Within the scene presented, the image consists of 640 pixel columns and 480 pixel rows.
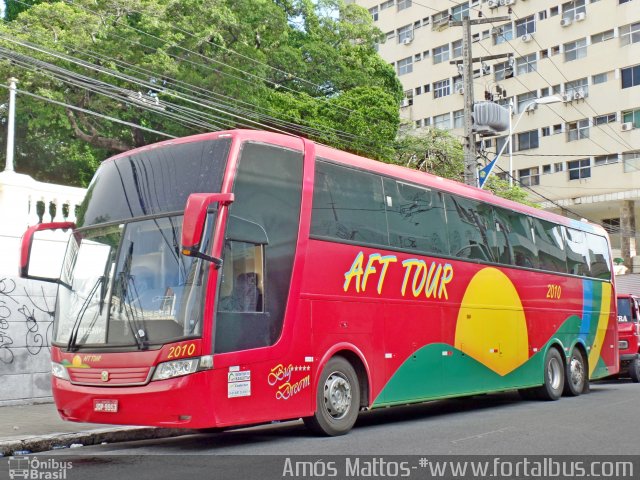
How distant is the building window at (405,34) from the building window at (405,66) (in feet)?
4.72

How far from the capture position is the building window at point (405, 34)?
59969mm

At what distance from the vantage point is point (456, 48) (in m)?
56.1

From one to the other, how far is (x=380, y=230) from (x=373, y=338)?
152 cm

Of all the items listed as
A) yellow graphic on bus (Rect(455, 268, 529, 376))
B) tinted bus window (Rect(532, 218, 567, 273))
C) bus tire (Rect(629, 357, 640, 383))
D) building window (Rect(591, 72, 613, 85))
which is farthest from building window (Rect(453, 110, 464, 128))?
yellow graphic on bus (Rect(455, 268, 529, 376))

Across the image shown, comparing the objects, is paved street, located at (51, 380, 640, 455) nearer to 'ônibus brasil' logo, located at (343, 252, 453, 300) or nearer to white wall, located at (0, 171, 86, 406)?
'ônibus brasil' logo, located at (343, 252, 453, 300)

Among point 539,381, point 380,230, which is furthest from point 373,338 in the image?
point 539,381

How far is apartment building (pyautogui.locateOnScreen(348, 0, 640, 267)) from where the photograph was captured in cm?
4644

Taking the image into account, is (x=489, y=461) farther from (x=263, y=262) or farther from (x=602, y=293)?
(x=602, y=293)

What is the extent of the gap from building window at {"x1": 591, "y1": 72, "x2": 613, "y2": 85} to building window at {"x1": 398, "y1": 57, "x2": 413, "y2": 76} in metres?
Answer: 15.5

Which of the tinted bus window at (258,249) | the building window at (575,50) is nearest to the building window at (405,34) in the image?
the building window at (575,50)

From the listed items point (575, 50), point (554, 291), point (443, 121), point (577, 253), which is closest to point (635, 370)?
point (577, 253)

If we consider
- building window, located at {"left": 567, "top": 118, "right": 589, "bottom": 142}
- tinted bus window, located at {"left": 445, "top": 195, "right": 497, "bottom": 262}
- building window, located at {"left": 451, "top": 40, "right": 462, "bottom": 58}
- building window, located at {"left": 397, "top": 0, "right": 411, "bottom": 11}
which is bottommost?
tinted bus window, located at {"left": 445, "top": 195, "right": 497, "bottom": 262}

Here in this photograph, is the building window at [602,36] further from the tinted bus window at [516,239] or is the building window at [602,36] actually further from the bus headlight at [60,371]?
the bus headlight at [60,371]

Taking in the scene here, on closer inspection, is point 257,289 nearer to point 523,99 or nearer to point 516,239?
point 516,239
